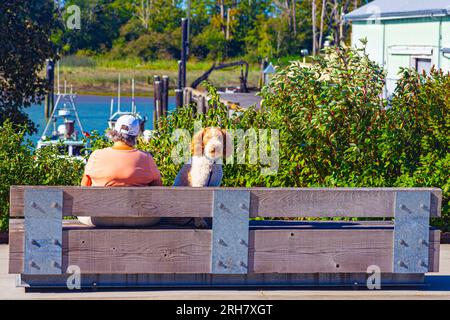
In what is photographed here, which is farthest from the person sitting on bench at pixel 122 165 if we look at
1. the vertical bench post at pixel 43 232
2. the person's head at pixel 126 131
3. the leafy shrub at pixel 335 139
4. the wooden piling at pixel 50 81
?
the wooden piling at pixel 50 81

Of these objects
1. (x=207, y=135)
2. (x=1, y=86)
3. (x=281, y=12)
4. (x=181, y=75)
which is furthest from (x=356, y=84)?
(x=281, y=12)

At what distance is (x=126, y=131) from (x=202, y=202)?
81 cm

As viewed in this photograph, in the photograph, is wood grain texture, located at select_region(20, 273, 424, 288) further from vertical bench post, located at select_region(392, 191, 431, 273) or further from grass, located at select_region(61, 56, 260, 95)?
grass, located at select_region(61, 56, 260, 95)

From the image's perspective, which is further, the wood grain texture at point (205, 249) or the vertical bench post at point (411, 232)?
the vertical bench post at point (411, 232)

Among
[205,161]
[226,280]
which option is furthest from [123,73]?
[226,280]

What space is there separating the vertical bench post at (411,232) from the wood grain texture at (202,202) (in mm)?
59

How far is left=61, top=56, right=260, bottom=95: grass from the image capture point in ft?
248

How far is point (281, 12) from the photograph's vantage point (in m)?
84.8

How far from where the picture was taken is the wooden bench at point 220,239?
7.78 metres

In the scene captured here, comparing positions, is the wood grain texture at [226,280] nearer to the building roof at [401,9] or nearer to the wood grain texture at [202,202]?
the wood grain texture at [202,202]

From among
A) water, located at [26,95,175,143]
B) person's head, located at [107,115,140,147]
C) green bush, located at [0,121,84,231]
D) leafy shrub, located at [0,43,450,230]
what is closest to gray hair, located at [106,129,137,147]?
person's head, located at [107,115,140,147]

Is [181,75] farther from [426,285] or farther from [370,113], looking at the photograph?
[426,285]

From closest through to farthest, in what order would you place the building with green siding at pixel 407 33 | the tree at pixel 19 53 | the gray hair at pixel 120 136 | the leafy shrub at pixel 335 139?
the gray hair at pixel 120 136
the leafy shrub at pixel 335 139
the tree at pixel 19 53
the building with green siding at pixel 407 33
